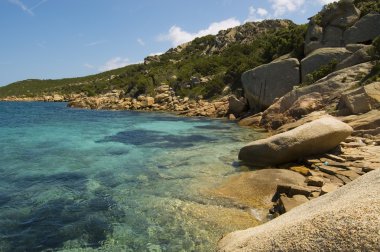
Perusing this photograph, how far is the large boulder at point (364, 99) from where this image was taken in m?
18.0

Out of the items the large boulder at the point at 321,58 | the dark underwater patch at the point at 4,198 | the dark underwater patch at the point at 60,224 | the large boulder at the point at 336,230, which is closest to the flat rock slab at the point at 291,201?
the large boulder at the point at 336,230

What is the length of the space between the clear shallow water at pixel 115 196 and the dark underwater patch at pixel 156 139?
14 cm

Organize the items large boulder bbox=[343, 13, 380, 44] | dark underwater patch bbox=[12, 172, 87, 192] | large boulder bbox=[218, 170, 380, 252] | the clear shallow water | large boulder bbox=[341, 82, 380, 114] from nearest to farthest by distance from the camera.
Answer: large boulder bbox=[218, 170, 380, 252] → the clear shallow water → dark underwater patch bbox=[12, 172, 87, 192] → large boulder bbox=[341, 82, 380, 114] → large boulder bbox=[343, 13, 380, 44]

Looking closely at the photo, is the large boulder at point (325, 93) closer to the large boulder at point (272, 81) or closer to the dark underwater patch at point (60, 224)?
the large boulder at point (272, 81)

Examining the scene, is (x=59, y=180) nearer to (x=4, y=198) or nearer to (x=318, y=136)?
(x=4, y=198)

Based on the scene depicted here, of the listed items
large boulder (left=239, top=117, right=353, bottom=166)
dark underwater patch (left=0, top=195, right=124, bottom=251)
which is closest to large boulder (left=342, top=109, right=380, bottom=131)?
large boulder (left=239, top=117, right=353, bottom=166)

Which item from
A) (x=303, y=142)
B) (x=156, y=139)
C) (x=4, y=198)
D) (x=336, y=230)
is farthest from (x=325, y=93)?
(x=336, y=230)

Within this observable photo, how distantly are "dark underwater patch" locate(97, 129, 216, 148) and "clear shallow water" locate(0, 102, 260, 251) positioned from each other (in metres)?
0.14

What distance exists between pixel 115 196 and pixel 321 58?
25376mm

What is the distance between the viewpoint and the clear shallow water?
8891 millimetres

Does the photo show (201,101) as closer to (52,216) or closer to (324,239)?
(52,216)

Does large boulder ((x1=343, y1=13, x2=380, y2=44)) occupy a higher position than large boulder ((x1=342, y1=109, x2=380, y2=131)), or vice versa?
large boulder ((x1=343, y1=13, x2=380, y2=44))

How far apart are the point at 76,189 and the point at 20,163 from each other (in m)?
6.11

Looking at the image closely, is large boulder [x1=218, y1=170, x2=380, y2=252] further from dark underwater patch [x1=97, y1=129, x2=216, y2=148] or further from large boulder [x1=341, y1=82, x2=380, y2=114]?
dark underwater patch [x1=97, y1=129, x2=216, y2=148]
